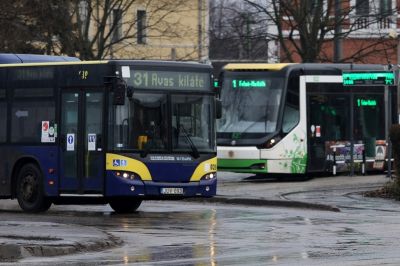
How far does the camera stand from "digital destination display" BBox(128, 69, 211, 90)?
20.8 metres

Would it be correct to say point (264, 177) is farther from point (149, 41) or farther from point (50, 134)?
point (149, 41)

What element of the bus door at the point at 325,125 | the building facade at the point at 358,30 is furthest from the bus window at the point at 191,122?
the building facade at the point at 358,30

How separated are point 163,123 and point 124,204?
210 cm

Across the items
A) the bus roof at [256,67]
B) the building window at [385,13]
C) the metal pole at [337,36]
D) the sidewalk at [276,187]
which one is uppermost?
the building window at [385,13]

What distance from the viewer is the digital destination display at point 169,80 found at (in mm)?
20812

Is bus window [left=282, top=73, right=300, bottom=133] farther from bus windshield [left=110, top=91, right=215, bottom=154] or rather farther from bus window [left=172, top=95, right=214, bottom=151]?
bus window [left=172, top=95, right=214, bottom=151]

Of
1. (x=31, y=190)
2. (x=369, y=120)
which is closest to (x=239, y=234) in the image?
(x=31, y=190)

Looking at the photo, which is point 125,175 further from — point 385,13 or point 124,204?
point 385,13

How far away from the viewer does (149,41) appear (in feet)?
220

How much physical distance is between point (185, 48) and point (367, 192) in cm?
4499

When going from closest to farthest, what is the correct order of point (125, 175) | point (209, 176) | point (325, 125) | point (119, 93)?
point (119, 93) → point (125, 175) → point (209, 176) → point (325, 125)

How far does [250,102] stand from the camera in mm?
30922

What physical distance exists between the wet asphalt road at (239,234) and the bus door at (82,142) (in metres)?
0.60

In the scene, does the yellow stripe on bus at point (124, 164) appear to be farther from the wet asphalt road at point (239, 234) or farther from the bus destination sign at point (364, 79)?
the bus destination sign at point (364, 79)
